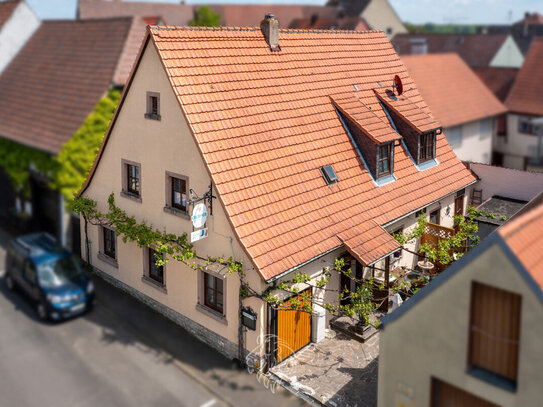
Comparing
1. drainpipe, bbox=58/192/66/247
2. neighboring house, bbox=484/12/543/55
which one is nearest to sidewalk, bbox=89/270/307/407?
drainpipe, bbox=58/192/66/247

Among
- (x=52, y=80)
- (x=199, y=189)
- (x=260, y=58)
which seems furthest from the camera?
(x=52, y=80)

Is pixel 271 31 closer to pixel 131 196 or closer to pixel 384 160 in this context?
pixel 384 160

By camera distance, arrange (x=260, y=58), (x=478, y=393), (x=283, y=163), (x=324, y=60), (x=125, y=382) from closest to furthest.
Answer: (x=478, y=393) < (x=125, y=382) < (x=283, y=163) < (x=260, y=58) < (x=324, y=60)

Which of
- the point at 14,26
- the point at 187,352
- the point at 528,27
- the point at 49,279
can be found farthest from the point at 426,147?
the point at 528,27

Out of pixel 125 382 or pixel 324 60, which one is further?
pixel 324 60

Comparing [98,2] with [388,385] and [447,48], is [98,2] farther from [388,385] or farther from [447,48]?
[388,385]

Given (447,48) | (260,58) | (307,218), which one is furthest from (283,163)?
(447,48)

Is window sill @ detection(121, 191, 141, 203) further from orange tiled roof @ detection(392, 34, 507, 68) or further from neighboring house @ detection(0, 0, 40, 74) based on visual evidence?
orange tiled roof @ detection(392, 34, 507, 68)
